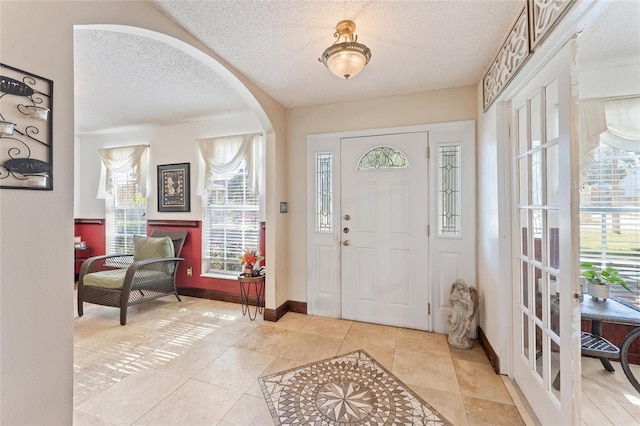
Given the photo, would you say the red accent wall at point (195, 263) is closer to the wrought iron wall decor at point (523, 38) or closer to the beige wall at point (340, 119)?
the beige wall at point (340, 119)

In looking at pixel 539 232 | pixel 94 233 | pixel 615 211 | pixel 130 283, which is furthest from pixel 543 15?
pixel 94 233

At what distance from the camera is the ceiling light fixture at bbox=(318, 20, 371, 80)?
1642 mm

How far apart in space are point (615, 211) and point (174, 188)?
4.88m

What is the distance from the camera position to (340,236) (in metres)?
3.02

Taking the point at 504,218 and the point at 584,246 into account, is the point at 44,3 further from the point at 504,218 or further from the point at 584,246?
the point at 584,246

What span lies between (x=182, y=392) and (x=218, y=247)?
212 cm

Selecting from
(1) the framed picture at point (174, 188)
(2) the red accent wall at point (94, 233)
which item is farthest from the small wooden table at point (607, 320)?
(2) the red accent wall at point (94, 233)

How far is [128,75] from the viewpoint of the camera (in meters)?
2.47

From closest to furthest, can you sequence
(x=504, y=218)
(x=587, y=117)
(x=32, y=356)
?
(x=32, y=356)
(x=504, y=218)
(x=587, y=117)

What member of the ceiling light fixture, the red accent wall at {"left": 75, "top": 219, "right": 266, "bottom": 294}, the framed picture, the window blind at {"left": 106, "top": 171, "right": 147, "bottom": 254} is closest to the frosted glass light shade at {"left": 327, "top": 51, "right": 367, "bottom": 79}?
the ceiling light fixture

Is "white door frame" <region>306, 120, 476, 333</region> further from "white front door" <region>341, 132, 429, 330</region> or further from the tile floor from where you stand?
the tile floor

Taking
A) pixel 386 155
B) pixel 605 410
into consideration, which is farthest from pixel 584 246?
pixel 386 155

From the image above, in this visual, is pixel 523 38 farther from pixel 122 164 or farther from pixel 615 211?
pixel 122 164

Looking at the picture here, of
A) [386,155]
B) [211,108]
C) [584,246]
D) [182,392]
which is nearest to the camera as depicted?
[182,392]
